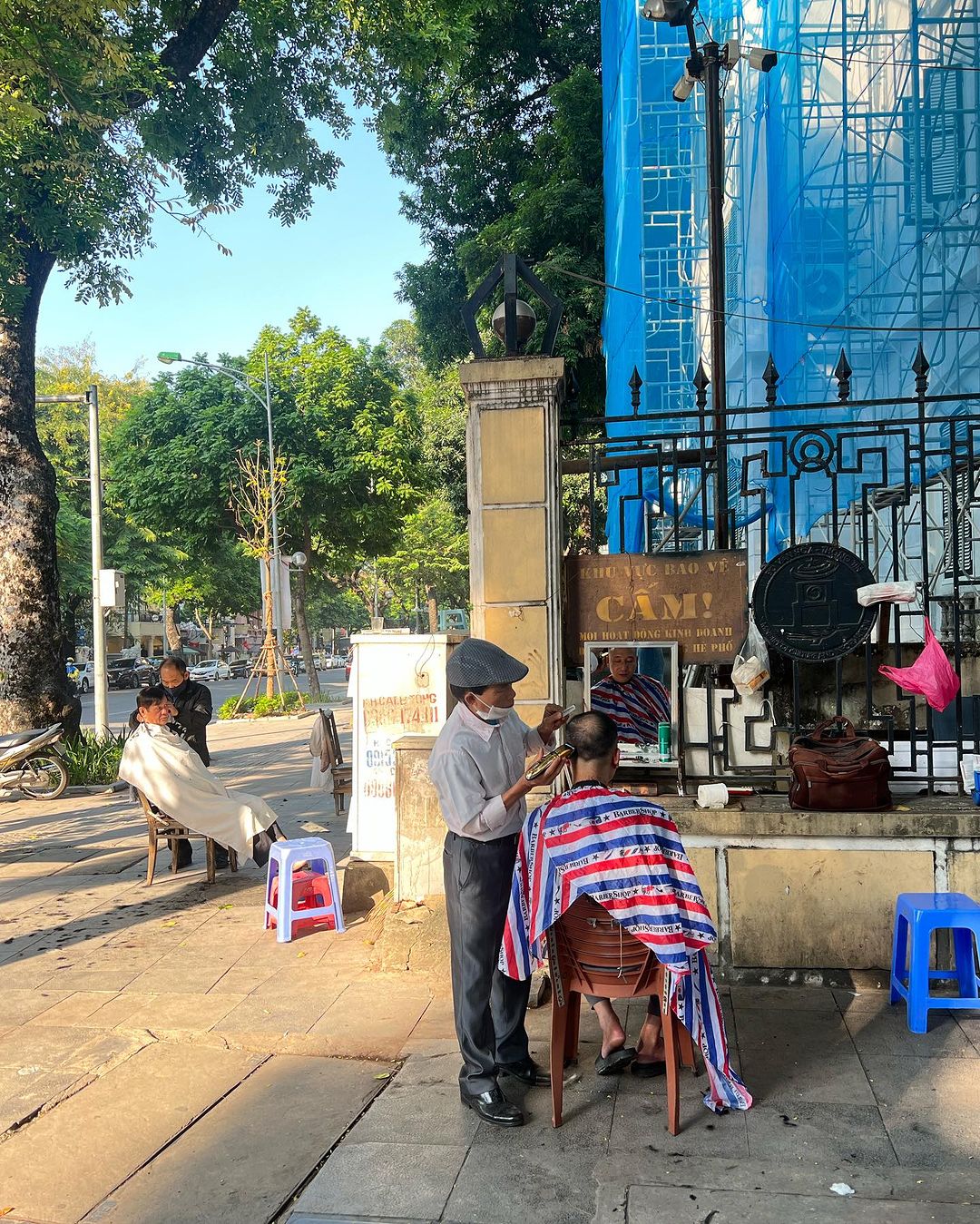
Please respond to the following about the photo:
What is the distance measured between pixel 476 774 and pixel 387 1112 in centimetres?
134

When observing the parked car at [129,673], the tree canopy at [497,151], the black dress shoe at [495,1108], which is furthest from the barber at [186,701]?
the parked car at [129,673]

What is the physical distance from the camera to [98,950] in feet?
20.8

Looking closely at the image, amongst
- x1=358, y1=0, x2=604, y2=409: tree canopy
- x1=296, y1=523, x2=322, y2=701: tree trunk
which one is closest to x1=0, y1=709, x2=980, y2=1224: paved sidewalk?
x1=358, y1=0, x2=604, y2=409: tree canopy

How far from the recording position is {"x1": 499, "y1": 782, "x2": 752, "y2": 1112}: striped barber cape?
3.72 metres

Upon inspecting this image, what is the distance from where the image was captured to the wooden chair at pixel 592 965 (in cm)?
381

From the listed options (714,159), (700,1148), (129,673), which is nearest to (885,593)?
(700,1148)

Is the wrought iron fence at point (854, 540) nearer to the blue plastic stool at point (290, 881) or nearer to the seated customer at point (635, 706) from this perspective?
the seated customer at point (635, 706)

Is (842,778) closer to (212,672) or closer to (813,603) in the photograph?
(813,603)

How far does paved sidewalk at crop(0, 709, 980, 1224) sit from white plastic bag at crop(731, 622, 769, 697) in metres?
1.56

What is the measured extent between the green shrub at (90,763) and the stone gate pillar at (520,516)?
890 centimetres

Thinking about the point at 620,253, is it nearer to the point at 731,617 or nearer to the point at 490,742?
the point at 731,617

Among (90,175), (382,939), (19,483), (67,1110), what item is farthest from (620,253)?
(67,1110)

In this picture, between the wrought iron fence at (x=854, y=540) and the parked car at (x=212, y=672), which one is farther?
the parked car at (x=212, y=672)

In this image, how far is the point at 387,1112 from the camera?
4.01 meters
